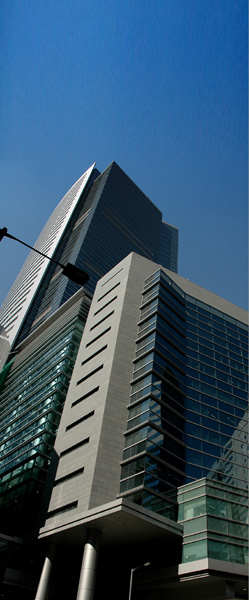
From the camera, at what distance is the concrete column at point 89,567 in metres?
27.9

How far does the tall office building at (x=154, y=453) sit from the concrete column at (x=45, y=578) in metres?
1.08

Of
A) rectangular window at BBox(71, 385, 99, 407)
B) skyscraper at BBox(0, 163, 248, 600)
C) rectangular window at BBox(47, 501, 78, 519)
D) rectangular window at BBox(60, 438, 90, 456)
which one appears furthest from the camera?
rectangular window at BBox(71, 385, 99, 407)

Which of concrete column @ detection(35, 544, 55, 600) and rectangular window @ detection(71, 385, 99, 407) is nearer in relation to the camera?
concrete column @ detection(35, 544, 55, 600)

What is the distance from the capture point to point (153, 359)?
129 ft

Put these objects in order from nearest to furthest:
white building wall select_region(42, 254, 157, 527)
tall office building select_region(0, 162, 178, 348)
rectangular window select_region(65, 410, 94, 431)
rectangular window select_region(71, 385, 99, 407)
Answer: white building wall select_region(42, 254, 157, 527) < rectangular window select_region(65, 410, 94, 431) < rectangular window select_region(71, 385, 99, 407) < tall office building select_region(0, 162, 178, 348)

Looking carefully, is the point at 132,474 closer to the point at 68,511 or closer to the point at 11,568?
the point at 68,511

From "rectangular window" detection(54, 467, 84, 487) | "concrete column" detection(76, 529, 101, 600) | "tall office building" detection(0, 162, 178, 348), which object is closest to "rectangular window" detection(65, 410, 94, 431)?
"rectangular window" detection(54, 467, 84, 487)

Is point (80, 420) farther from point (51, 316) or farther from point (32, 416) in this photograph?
point (51, 316)

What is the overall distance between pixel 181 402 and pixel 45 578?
18.0 m

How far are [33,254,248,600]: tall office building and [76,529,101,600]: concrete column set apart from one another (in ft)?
0.27

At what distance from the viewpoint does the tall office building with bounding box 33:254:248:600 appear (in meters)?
29.7

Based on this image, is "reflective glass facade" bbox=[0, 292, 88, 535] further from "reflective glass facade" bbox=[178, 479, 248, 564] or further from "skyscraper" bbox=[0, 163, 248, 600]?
"reflective glass facade" bbox=[178, 479, 248, 564]

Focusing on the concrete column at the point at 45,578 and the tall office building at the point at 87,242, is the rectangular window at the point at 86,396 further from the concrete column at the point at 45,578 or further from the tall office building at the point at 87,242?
the tall office building at the point at 87,242

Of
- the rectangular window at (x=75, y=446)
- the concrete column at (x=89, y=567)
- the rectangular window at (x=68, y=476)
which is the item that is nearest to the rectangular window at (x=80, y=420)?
the rectangular window at (x=75, y=446)
